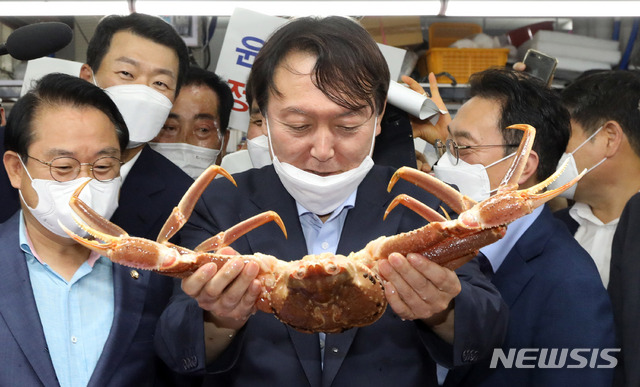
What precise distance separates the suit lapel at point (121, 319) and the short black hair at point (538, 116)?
4.60ft

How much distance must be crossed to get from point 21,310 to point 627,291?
72.0 inches

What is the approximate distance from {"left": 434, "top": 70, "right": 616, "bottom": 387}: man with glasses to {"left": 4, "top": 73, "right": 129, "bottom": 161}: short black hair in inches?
47.7

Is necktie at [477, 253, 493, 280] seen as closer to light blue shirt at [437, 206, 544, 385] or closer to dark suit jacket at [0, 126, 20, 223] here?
light blue shirt at [437, 206, 544, 385]

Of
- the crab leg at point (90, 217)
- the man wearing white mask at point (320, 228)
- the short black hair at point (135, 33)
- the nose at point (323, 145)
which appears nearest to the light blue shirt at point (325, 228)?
the man wearing white mask at point (320, 228)

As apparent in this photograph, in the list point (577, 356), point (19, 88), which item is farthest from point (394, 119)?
point (19, 88)

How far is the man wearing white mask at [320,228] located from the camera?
162 centimetres

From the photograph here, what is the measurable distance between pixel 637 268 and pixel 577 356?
0.40 metres

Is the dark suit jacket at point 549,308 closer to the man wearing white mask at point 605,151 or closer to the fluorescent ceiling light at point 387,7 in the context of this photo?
the man wearing white mask at point 605,151

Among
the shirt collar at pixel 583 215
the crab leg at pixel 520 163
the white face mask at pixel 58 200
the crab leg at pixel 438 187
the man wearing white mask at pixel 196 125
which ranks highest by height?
the crab leg at pixel 520 163

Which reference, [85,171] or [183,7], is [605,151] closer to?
[183,7]

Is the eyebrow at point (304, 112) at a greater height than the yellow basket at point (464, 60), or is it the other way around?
the eyebrow at point (304, 112)

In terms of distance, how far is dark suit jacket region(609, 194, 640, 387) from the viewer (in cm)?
212

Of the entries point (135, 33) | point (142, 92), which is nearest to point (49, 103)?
point (142, 92)

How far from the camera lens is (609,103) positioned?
9.86 feet
